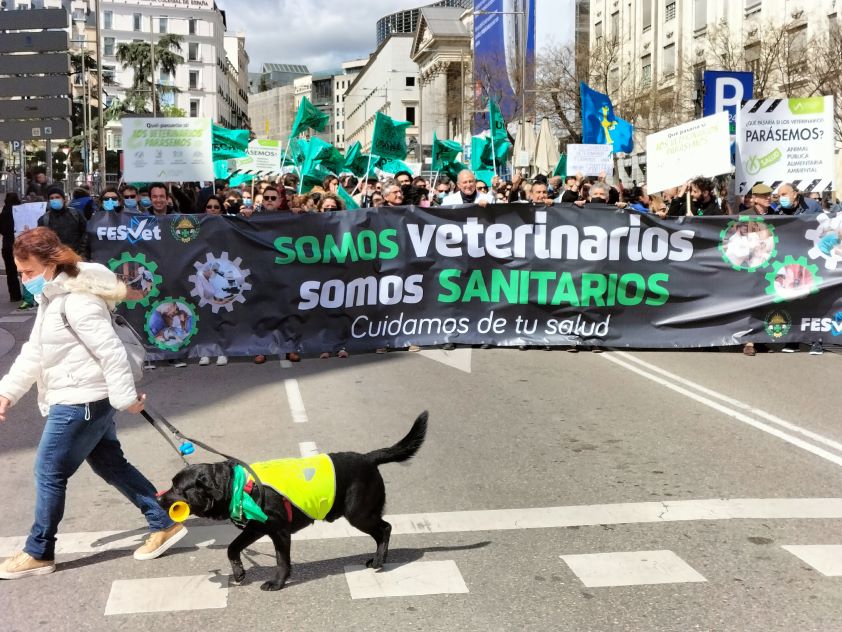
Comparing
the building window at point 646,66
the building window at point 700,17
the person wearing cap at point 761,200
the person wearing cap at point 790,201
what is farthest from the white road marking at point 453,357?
the building window at point 646,66

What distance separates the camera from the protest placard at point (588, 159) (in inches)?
843

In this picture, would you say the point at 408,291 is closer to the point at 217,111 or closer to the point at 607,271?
the point at 607,271

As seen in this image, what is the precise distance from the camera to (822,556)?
500 cm

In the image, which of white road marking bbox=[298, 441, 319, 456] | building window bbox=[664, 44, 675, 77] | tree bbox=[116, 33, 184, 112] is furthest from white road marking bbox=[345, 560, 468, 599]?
tree bbox=[116, 33, 184, 112]

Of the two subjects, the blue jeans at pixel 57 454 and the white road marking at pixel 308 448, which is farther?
the white road marking at pixel 308 448

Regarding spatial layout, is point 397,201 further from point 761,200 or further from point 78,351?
point 78,351

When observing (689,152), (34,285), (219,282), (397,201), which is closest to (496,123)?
(689,152)

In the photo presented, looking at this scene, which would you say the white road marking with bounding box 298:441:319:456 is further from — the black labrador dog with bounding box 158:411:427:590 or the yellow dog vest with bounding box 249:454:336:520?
the yellow dog vest with bounding box 249:454:336:520

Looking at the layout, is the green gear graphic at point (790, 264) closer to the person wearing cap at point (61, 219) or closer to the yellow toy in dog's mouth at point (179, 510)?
the person wearing cap at point (61, 219)

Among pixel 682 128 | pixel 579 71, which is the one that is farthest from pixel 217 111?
pixel 682 128

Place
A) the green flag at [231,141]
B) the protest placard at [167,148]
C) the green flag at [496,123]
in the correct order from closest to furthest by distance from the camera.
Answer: the protest placard at [167,148] → the green flag at [496,123] → the green flag at [231,141]

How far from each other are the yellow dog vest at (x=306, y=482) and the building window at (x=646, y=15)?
56.6 metres

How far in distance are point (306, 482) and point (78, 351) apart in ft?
4.06

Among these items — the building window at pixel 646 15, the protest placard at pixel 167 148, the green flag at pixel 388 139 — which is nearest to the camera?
the protest placard at pixel 167 148
